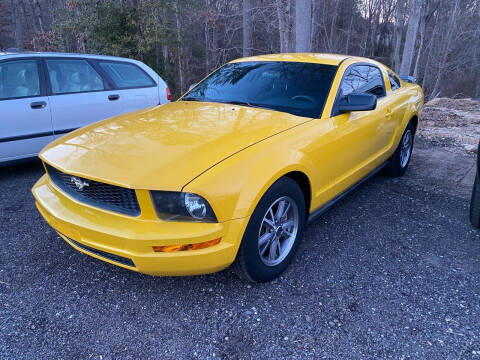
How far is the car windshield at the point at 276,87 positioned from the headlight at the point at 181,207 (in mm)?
1314

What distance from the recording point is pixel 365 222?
11.4 feet

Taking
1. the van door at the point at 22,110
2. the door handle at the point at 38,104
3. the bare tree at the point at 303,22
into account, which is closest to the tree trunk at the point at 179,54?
the bare tree at the point at 303,22

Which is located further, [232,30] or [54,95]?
[232,30]

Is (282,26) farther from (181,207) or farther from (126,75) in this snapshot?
(181,207)

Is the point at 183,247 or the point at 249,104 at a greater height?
the point at 249,104

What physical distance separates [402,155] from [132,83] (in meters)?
4.01

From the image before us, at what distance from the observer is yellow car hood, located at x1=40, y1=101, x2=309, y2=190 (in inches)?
81.4

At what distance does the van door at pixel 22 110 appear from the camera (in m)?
4.16

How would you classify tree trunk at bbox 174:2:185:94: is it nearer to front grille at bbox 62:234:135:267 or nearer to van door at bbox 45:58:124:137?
van door at bbox 45:58:124:137

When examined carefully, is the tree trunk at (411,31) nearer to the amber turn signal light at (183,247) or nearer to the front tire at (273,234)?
the front tire at (273,234)

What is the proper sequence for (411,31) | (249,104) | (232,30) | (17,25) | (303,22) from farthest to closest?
(17,25) → (232,30) → (411,31) → (303,22) → (249,104)

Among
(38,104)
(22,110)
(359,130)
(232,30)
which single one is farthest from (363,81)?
(232,30)

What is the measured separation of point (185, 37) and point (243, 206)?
13816 millimetres

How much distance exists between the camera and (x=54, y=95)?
14.7ft
